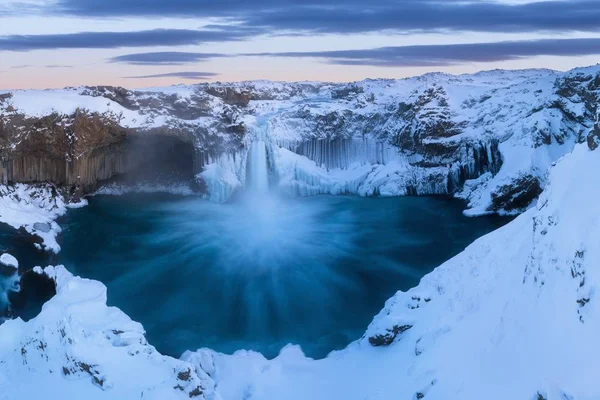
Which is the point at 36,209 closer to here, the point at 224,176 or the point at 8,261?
the point at 8,261

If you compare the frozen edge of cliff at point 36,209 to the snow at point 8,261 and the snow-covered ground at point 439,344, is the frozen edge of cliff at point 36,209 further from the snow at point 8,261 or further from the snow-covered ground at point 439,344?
the snow-covered ground at point 439,344

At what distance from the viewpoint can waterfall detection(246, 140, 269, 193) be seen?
160 feet

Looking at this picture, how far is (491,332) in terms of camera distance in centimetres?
1675

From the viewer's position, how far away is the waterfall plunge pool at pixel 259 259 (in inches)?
1052

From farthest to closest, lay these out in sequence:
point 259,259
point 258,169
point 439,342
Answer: point 258,169 → point 259,259 → point 439,342

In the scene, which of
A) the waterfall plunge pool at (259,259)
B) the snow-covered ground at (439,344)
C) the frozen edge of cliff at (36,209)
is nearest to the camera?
the snow-covered ground at (439,344)

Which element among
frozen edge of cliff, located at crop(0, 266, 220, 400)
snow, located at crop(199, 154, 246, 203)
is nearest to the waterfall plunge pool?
snow, located at crop(199, 154, 246, 203)

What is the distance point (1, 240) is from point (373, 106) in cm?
3375

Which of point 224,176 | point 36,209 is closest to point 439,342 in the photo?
point 224,176

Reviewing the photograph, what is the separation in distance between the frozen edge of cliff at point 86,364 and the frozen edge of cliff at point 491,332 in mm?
2243

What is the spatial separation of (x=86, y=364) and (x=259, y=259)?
17.6 metres

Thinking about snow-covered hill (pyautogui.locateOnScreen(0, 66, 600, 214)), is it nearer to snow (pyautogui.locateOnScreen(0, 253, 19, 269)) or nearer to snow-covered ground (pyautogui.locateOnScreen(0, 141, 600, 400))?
snow (pyautogui.locateOnScreen(0, 253, 19, 269))

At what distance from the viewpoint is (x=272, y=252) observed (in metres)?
36.4

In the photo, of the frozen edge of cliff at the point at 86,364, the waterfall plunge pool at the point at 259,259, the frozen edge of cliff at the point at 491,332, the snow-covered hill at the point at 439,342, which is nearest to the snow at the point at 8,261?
the snow-covered hill at the point at 439,342
